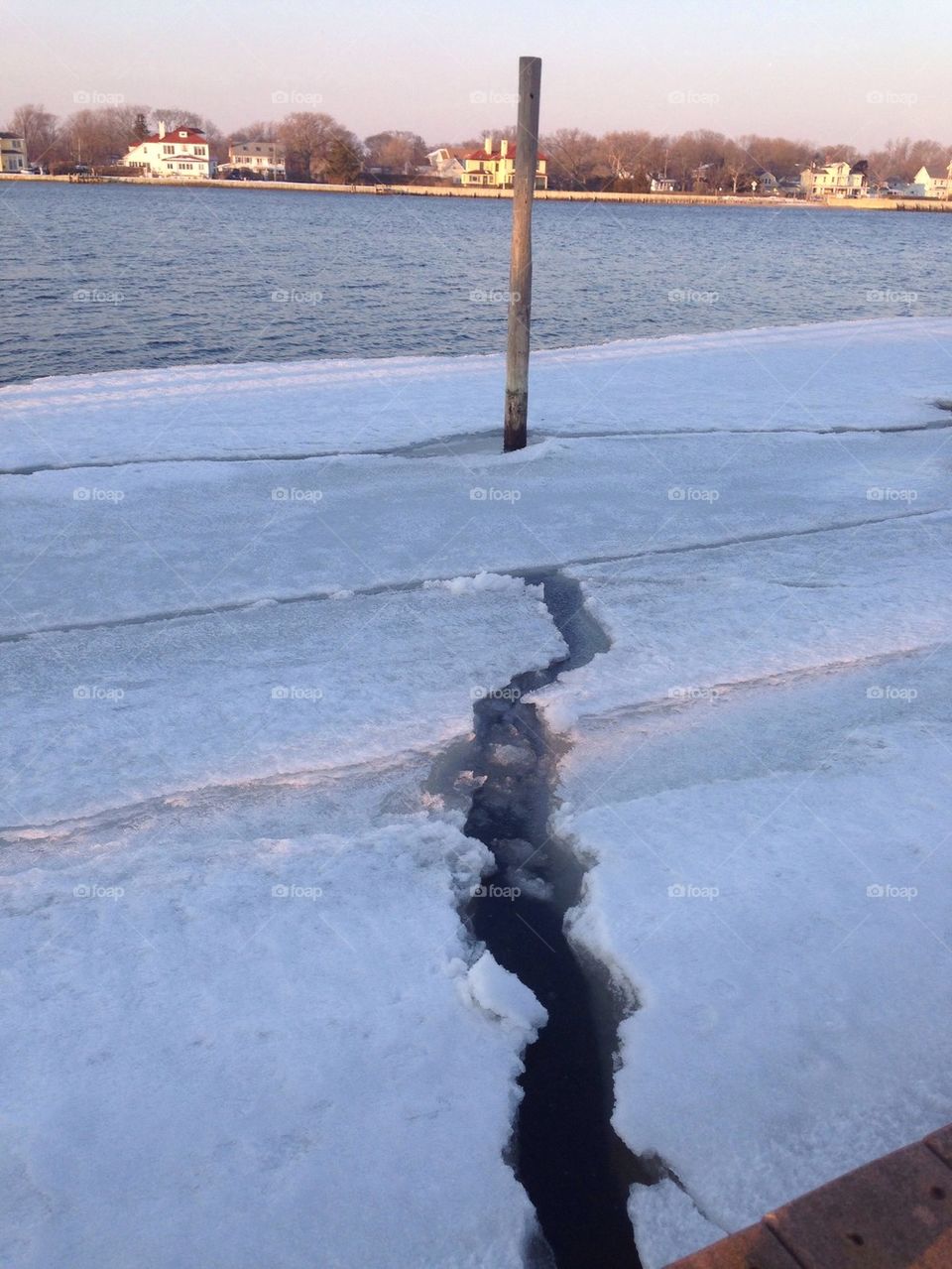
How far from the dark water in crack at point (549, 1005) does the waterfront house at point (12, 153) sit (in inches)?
4942

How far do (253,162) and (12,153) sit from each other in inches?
1064

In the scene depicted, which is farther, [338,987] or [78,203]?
[78,203]

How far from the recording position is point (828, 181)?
122 m

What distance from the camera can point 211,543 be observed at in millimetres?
7094

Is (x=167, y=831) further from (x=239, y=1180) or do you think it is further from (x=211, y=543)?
(x=211, y=543)

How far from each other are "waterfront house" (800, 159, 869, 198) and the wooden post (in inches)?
5133

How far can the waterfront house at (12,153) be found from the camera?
4230 inches

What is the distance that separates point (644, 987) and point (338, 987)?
1021 millimetres

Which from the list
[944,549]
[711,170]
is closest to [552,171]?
[711,170]

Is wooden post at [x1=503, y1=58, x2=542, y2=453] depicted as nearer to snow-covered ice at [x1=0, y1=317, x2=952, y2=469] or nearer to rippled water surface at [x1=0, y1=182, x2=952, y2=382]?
snow-covered ice at [x1=0, y1=317, x2=952, y2=469]

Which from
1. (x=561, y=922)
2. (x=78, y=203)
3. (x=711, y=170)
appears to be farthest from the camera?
(x=711, y=170)
